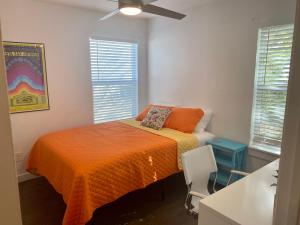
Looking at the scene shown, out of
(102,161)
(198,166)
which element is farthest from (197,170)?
(102,161)

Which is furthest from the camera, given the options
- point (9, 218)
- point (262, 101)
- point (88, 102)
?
point (88, 102)

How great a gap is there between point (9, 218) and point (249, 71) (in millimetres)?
2650

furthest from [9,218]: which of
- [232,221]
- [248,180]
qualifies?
[248,180]

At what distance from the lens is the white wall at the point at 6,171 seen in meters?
0.71

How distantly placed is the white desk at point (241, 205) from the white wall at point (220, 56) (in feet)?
4.37

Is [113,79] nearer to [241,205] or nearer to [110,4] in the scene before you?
[110,4]

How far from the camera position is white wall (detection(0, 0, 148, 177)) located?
274 cm

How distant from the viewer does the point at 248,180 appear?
1523 mm

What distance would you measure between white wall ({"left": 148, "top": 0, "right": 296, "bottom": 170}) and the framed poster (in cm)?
193

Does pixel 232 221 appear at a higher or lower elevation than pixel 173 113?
lower

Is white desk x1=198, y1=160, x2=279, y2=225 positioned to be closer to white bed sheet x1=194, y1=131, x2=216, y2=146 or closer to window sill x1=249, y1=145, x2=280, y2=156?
window sill x1=249, y1=145, x2=280, y2=156

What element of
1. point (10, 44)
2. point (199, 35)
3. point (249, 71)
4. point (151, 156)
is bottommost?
point (151, 156)

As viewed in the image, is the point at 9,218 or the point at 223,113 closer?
the point at 9,218

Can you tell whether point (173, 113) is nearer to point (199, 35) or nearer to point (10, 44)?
point (199, 35)
